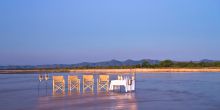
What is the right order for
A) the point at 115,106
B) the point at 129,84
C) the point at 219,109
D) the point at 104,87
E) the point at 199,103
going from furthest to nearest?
the point at 104,87 → the point at 129,84 → the point at 199,103 → the point at 115,106 → the point at 219,109

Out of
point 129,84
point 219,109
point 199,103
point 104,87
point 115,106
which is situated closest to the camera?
point 219,109

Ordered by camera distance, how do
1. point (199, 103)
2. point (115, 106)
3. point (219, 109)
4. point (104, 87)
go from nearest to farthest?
point (219, 109) < point (115, 106) < point (199, 103) < point (104, 87)

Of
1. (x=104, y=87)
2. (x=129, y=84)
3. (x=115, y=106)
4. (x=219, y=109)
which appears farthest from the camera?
(x=104, y=87)

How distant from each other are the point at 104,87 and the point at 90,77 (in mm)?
Answer: 2030

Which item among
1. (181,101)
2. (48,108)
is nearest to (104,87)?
(181,101)

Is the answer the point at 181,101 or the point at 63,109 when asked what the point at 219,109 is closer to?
Result: the point at 181,101

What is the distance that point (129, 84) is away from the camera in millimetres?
20703

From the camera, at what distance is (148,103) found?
14711mm

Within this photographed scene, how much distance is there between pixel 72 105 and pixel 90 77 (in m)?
7.45

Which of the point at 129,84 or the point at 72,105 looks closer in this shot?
the point at 72,105

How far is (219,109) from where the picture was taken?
505 inches

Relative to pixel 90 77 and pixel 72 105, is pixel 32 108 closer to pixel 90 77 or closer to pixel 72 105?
pixel 72 105

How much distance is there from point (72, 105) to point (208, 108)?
4.92 m

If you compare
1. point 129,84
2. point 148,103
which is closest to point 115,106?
point 148,103
